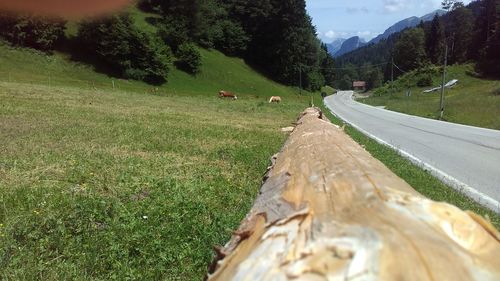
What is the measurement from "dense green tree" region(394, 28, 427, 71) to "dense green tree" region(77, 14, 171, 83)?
80864 millimetres

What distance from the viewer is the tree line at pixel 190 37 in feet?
168

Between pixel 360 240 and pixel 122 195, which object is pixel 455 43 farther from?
pixel 360 240

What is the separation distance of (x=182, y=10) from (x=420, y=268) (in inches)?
2961

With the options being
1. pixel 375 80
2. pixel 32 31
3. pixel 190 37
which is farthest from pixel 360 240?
pixel 375 80

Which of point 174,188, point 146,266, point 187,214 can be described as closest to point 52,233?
point 146,266

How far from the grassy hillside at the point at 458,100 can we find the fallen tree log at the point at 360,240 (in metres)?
26.8

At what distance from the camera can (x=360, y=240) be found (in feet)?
6.56

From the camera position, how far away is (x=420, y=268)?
1.79m

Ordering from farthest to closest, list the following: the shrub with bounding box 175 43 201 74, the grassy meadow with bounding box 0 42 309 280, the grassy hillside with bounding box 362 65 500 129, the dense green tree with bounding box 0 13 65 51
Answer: the shrub with bounding box 175 43 201 74, the dense green tree with bounding box 0 13 65 51, the grassy hillside with bounding box 362 65 500 129, the grassy meadow with bounding box 0 42 309 280

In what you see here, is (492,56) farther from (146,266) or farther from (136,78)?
(146,266)

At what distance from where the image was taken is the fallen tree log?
185 centimetres

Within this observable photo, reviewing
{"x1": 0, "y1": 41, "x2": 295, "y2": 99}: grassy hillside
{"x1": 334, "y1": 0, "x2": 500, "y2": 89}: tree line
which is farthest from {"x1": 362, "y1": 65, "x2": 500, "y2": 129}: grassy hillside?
{"x1": 0, "y1": 41, "x2": 295, "y2": 99}: grassy hillside

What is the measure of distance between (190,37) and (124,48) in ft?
65.7

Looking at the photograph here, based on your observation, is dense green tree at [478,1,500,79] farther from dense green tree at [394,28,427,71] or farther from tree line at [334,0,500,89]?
dense green tree at [394,28,427,71]
